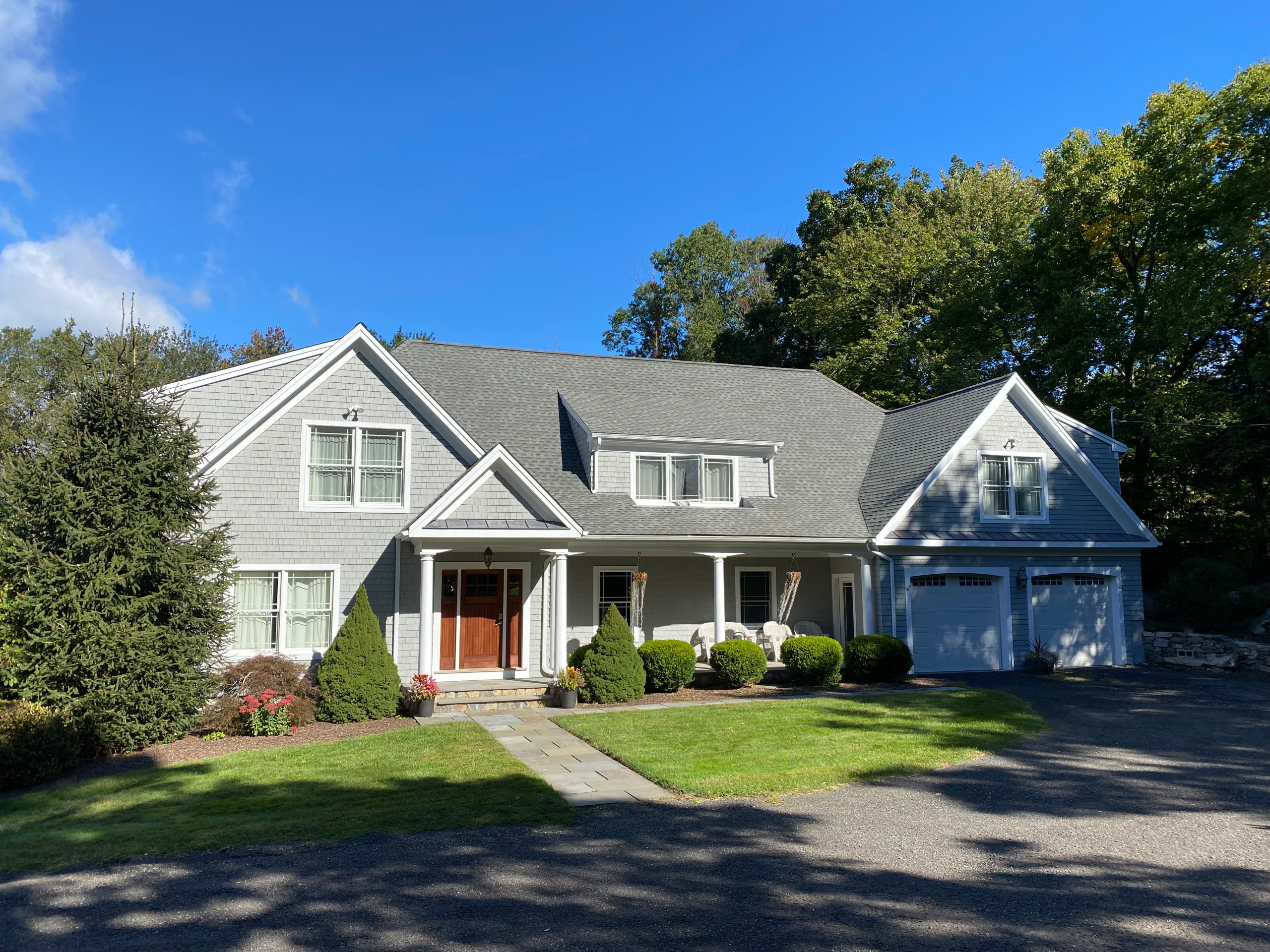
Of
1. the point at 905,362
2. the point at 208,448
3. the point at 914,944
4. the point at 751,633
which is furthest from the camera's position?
the point at 905,362

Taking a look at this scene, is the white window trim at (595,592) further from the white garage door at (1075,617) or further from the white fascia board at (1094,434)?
the white fascia board at (1094,434)

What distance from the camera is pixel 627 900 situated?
20.5 feet

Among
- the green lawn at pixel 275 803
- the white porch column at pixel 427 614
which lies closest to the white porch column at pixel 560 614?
the white porch column at pixel 427 614

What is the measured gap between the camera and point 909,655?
18.2 meters

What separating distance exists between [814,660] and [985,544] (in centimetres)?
529

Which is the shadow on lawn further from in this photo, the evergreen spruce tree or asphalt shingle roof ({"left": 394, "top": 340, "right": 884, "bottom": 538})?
asphalt shingle roof ({"left": 394, "top": 340, "right": 884, "bottom": 538})

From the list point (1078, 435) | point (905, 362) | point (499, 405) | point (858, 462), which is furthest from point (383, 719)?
point (905, 362)

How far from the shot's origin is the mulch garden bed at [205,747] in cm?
1129

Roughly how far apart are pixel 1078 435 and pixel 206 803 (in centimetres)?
2073

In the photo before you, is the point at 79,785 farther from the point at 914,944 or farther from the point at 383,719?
the point at 914,944

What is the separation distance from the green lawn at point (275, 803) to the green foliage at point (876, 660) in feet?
29.2

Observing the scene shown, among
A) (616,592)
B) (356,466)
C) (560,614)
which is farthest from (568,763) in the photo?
(616,592)

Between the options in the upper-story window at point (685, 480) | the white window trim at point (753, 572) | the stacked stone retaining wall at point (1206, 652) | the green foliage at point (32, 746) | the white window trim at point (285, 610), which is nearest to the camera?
the green foliage at point (32, 746)

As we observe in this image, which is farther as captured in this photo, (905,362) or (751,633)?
(905,362)
